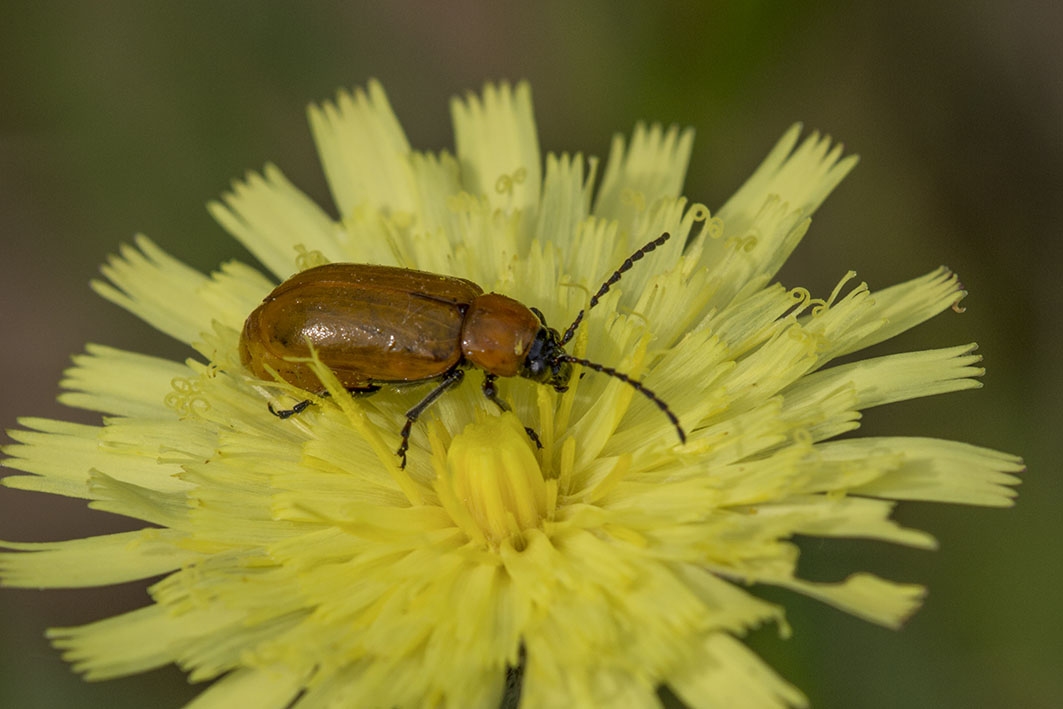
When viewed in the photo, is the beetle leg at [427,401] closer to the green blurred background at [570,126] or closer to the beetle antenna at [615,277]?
the beetle antenna at [615,277]

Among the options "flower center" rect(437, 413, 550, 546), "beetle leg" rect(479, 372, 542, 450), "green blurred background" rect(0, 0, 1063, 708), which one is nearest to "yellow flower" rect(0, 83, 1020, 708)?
"flower center" rect(437, 413, 550, 546)

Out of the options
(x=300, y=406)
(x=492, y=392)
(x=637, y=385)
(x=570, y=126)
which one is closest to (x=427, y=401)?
(x=492, y=392)

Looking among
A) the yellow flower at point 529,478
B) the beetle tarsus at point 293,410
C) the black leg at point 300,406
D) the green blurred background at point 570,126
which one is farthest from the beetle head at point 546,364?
the green blurred background at point 570,126

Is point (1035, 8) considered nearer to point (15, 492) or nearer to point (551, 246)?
point (551, 246)

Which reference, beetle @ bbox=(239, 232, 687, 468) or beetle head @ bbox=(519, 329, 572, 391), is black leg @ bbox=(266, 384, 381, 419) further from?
beetle head @ bbox=(519, 329, 572, 391)

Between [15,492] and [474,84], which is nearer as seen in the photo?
[15,492]

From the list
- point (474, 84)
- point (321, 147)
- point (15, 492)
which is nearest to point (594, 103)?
point (474, 84)
